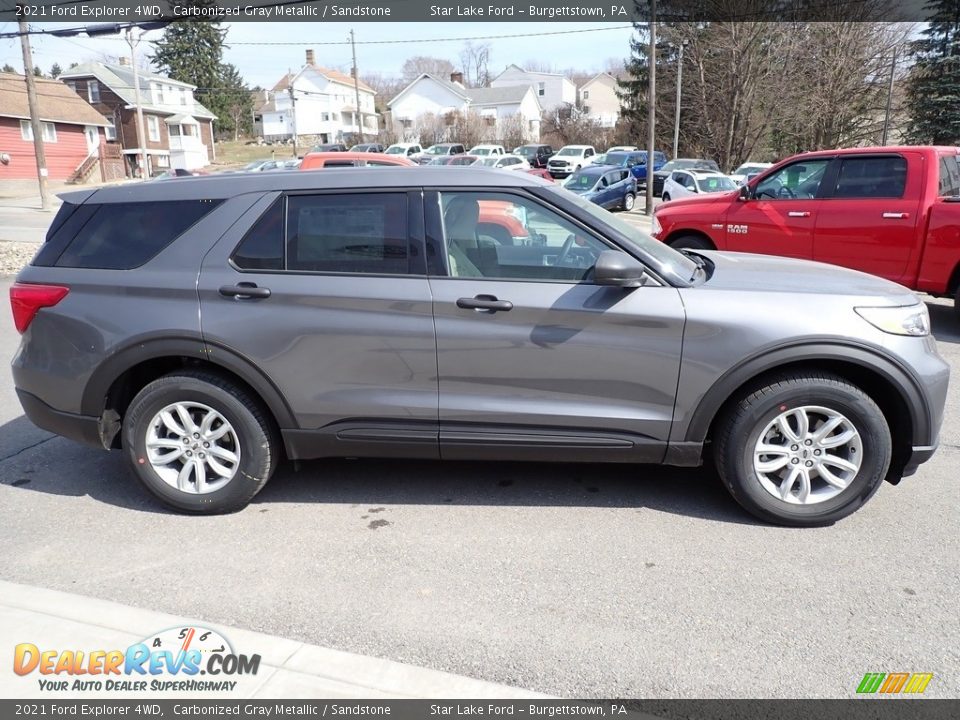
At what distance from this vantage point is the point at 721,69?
4159 centimetres

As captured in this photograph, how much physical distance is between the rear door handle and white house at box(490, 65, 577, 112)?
85.2 m

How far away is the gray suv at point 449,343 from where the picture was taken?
11.9 ft

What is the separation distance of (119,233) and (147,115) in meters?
56.6

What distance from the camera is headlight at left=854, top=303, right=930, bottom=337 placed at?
3630mm

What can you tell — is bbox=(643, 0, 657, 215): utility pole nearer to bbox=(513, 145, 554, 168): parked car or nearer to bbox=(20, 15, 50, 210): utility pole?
bbox=(20, 15, 50, 210): utility pole

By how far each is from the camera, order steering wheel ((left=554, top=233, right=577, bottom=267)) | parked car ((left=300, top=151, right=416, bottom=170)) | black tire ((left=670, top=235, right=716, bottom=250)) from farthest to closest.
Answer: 1. parked car ((left=300, top=151, right=416, bottom=170))
2. black tire ((left=670, top=235, right=716, bottom=250))
3. steering wheel ((left=554, top=233, right=577, bottom=267))

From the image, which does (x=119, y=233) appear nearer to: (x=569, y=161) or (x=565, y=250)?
(x=565, y=250)

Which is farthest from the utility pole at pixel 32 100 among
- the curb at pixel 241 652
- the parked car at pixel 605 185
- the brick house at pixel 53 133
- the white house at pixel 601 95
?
the white house at pixel 601 95

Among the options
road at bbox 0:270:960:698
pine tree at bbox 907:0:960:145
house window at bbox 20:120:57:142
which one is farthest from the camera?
house window at bbox 20:120:57:142

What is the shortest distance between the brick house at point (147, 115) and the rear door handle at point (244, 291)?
50.8m

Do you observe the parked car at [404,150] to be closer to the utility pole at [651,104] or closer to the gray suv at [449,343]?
the utility pole at [651,104]

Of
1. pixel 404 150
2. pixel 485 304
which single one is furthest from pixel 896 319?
pixel 404 150

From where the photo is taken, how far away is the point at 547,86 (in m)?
87.1

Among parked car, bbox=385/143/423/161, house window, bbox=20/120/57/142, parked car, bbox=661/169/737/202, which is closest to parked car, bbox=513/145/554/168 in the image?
parked car, bbox=385/143/423/161
